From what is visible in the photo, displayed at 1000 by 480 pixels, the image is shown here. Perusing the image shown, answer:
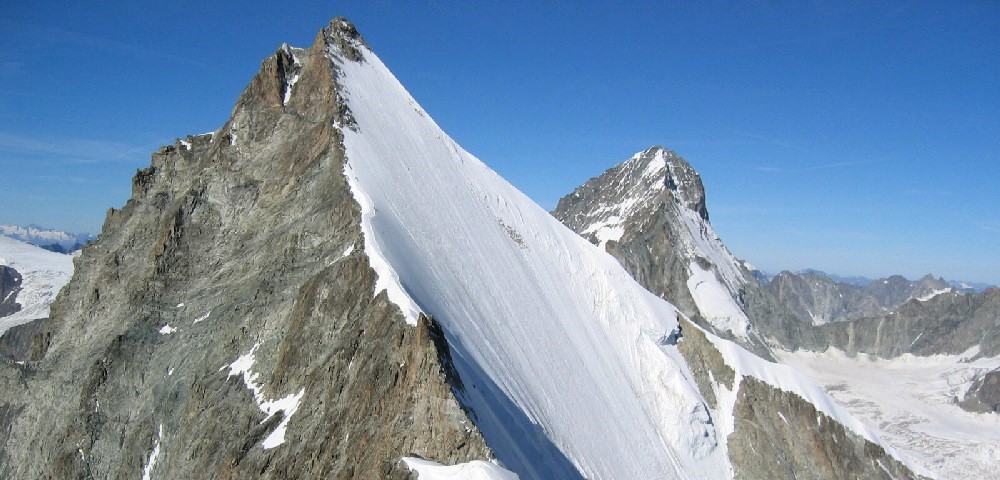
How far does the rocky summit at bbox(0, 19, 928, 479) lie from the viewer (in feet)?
106

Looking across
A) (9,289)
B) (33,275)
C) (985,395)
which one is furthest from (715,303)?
(9,289)

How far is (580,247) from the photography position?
74062mm

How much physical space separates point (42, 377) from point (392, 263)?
1228 inches

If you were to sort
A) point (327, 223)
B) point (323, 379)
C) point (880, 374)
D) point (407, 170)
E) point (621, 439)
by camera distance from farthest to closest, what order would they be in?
point (880, 374) → point (407, 170) → point (621, 439) → point (327, 223) → point (323, 379)

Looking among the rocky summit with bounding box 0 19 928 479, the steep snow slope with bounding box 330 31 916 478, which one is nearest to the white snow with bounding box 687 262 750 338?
the steep snow slope with bounding box 330 31 916 478

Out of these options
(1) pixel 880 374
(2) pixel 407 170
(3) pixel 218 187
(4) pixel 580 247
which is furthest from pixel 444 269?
(1) pixel 880 374

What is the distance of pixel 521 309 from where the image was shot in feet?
177

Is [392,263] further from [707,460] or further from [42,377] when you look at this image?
[707,460]

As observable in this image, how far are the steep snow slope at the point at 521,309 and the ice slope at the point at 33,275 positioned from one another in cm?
12969

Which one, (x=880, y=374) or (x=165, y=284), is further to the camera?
(x=880, y=374)

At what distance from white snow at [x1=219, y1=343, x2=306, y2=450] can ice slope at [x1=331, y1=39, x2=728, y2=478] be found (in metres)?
7.74

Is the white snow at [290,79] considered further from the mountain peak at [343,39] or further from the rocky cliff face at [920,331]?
the rocky cliff face at [920,331]

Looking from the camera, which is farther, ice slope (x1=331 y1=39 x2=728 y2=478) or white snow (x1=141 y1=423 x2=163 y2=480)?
ice slope (x1=331 y1=39 x2=728 y2=478)

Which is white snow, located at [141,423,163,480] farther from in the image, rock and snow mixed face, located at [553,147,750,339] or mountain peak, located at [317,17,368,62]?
rock and snow mixed face, located at [553,147,750,339]
